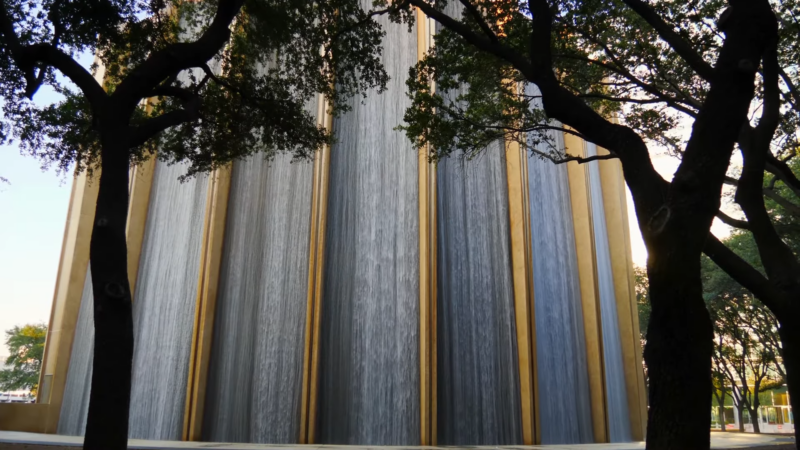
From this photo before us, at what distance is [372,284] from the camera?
12.4 m

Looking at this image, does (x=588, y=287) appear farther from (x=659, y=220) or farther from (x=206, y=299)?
(x=659, y=220)

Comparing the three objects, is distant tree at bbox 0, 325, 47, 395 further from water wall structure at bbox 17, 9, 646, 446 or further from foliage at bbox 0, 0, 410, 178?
foliage at bbox 0, 0, 410, 178

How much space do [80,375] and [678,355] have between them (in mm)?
14635

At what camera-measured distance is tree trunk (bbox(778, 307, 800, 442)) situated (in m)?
5.83

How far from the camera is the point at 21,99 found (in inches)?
347

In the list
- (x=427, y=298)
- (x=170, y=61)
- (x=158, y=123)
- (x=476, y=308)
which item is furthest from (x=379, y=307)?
(x=170, y=61)

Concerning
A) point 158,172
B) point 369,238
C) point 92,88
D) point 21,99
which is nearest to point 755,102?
point 369,238

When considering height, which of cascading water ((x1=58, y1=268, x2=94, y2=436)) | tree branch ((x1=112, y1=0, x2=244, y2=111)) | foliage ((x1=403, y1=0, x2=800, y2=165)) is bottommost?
cascading water ((x1=58, y1=268, x2=94, y2=436))

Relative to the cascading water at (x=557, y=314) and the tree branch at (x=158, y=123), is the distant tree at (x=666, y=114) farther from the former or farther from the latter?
the cascading water at (x=557, y=314)

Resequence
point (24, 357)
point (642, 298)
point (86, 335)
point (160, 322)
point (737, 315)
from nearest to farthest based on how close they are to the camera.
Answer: point (160, 322), point (86, 335), point (737, 315), point (642, 298), point (24, 357)

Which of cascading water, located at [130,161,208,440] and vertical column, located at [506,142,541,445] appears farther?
cascading water, located at [130,161,208,440]

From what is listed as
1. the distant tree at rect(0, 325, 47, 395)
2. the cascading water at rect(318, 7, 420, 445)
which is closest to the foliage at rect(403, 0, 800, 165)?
the cascading water at rect(318, 7, 420, 445)

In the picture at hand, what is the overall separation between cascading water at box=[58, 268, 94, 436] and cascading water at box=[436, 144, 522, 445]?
8617 mm

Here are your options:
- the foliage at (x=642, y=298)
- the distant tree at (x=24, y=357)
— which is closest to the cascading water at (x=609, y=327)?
the foliage at (x=642, y=298)
